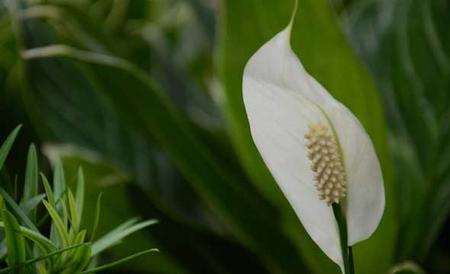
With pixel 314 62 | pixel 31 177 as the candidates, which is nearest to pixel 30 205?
pixel 31 177

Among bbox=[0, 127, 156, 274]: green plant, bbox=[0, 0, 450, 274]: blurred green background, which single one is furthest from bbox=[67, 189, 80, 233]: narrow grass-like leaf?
bbox=[0, 0, 450, 274]: blurred green background

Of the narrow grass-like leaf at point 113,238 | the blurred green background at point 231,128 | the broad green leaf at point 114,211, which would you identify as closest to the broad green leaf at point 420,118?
the blurred green background at point 231,128

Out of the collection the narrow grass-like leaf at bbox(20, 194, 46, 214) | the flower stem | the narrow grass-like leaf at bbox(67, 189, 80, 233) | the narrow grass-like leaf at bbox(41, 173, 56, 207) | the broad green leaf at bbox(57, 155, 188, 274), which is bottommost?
the broad green leaf at bbox(57, 155, 188, 274)

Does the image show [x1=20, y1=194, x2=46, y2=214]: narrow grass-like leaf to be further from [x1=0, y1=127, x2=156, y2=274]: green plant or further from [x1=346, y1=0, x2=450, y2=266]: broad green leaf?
[x1=346, y1=0, x2=450, y2=266]: broad green leaf

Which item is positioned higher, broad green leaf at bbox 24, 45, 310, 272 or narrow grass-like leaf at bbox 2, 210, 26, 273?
narrow grass-like leaf at bbox 2, 210, 26, 273

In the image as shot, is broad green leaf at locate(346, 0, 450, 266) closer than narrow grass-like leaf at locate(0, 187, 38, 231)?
No

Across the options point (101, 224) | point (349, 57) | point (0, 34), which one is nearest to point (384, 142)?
point (349, 57)
